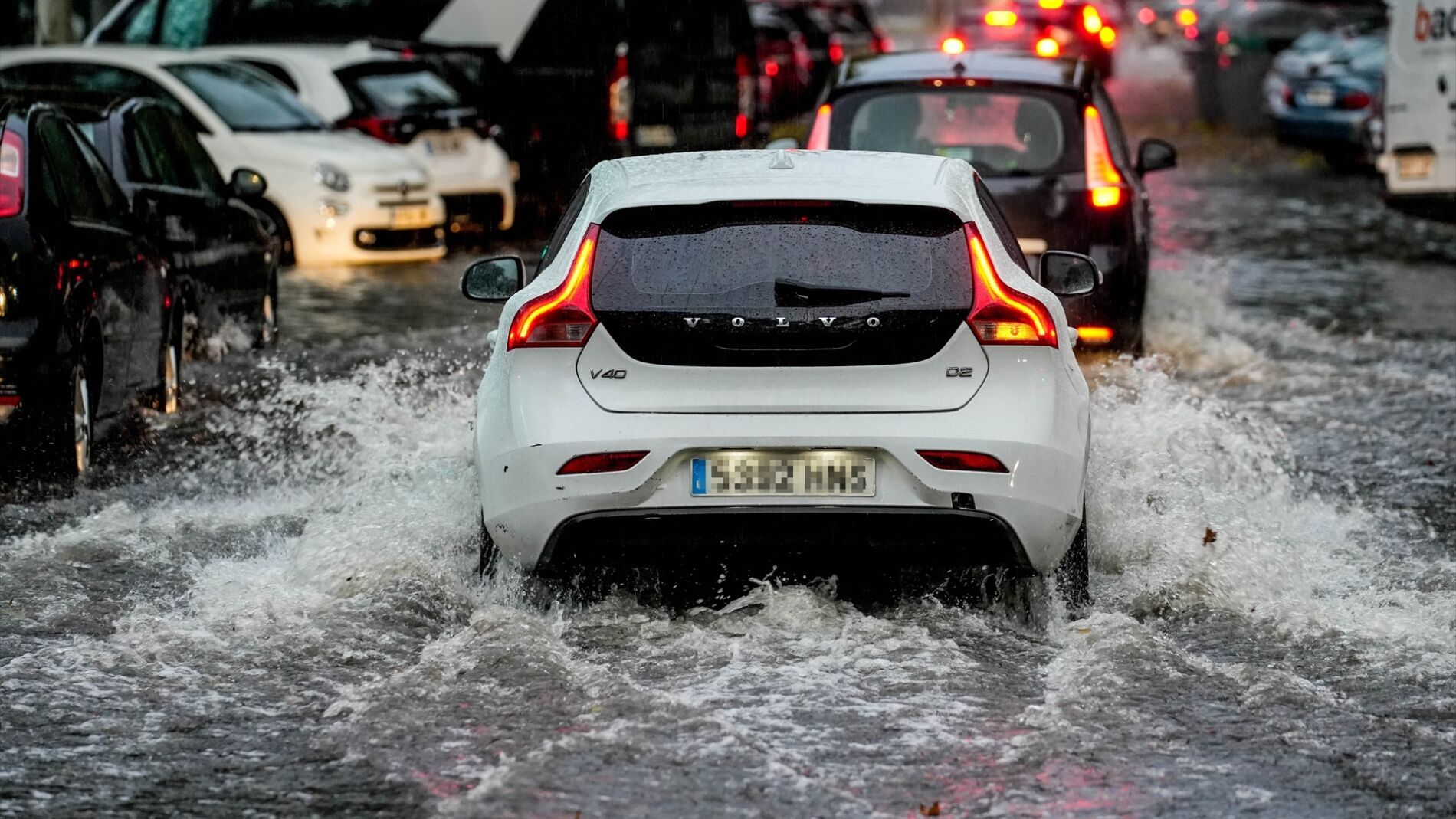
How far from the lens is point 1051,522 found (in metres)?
6.68

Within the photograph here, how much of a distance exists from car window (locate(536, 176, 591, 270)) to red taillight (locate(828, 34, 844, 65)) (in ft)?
98.0

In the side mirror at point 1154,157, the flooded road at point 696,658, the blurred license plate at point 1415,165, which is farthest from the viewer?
the blurred license plate at point 1415,165

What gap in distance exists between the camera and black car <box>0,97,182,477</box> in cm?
895

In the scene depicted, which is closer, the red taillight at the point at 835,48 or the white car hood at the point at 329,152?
the white car hood at the point at 329,152

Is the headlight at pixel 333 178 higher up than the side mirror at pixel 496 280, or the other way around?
the side mirror at pixel 496 280

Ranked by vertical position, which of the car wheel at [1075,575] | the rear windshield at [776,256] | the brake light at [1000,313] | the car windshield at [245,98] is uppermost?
the rear windshield at [776,256]

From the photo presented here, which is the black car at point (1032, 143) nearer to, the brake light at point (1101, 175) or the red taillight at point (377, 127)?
the brake light at point (1101, 175)

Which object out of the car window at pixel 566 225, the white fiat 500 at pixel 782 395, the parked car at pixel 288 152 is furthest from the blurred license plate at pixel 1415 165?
the white fiat 500 at pixel 782 395

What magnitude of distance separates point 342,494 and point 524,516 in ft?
8.62

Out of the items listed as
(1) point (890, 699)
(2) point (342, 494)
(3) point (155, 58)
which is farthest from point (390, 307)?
(1) point (890, 699)

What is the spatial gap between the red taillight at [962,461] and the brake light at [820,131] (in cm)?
572

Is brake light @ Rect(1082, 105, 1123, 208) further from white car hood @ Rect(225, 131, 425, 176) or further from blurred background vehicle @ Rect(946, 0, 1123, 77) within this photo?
blurred background vehicle @ Rect(946, 0, 1123, 77)

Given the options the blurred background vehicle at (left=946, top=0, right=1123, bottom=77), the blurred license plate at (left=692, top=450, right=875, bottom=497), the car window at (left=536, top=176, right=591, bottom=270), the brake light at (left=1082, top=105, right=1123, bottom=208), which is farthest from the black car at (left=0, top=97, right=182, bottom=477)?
the blurred background vehicle at (left=946, top=0, right=1123, bottom=77)

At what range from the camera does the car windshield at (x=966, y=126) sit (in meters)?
12.2
